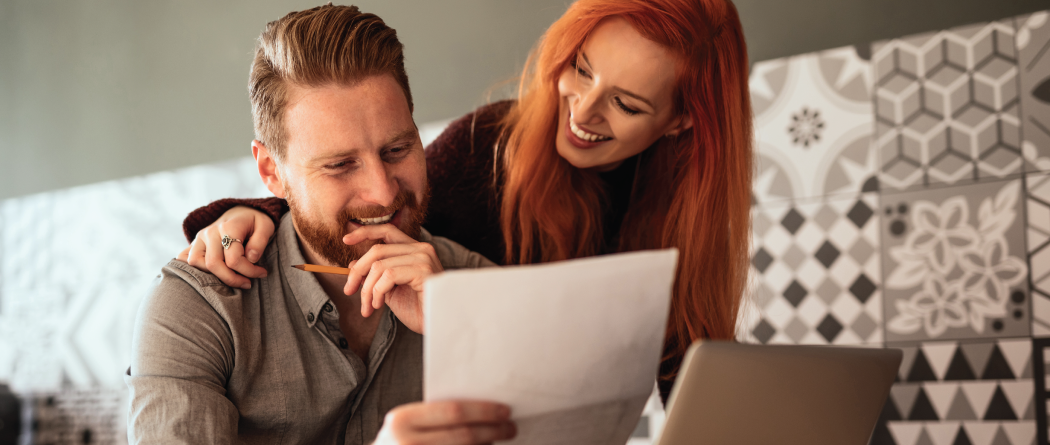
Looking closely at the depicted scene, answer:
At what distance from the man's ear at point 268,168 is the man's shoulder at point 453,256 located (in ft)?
0.98

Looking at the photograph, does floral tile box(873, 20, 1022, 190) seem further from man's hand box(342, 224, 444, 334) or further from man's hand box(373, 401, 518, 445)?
man's hand box(373, 401, 518, 445)

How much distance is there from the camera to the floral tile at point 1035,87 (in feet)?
6.29

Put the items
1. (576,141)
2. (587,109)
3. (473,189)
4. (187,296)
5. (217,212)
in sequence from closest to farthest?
(187,296) → (217,212) → (587,109) → (576,141) → (473,189)

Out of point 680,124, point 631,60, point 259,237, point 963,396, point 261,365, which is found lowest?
point 963,396

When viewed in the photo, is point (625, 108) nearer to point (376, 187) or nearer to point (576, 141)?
point (576, 141)

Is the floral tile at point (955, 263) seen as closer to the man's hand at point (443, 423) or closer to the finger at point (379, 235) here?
the finger at point (379, 235)

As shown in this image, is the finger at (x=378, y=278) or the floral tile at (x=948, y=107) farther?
the floral tile at (x=948, y=107)

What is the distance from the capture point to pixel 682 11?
4.92 feet

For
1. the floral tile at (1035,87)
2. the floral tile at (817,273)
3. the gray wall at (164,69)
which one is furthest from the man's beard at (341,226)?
the floral tile at (1035,87)

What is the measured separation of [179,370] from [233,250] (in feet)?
0.73

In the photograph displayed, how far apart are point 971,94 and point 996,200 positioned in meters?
0.28

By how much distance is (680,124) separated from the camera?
166 centimetres

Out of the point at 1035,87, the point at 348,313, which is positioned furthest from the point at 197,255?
the point at 1035,87

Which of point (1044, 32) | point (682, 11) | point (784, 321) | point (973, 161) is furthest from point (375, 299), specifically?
point (1044, 32)
